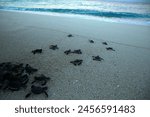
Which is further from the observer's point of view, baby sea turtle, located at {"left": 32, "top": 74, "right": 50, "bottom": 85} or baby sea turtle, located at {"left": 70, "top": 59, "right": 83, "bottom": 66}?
baby sea turtle, located at {"left": 70, "top": 59, "right": 83, "bottom": 66}

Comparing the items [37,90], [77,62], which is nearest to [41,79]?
[37,90]

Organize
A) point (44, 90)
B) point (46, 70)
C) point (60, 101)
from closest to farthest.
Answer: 1. point (60, 101)
2. point (44, 90)
3. point (46, 70)

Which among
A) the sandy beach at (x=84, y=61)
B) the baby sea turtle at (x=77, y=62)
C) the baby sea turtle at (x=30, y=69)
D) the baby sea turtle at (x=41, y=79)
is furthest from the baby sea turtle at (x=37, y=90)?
the baby sea turtle at (x=77, y=62)

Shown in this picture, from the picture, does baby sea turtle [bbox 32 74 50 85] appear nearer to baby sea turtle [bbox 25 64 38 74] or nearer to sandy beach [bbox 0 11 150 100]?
sandy beach [bbox 0 11 150 100]

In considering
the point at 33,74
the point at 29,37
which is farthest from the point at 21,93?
the point at 29,37

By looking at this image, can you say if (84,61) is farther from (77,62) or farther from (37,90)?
(37,90)

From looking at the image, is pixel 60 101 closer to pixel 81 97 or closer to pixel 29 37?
pixel 81 97

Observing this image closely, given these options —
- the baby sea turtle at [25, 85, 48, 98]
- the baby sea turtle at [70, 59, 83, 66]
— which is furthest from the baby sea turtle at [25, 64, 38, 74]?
→ the baby sea turtle at [70, 59, 83, 66]

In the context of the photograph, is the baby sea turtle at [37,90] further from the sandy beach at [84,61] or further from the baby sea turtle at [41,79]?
the baby sea turtle at [41,79]
